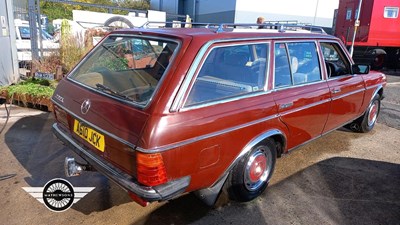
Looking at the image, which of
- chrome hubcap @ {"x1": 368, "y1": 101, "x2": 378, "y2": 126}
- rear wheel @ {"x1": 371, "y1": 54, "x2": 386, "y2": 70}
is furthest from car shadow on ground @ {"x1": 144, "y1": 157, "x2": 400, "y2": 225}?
rear wheel @ {"x1": 371, "y1": 54, "x2": 386, "y2": 70}

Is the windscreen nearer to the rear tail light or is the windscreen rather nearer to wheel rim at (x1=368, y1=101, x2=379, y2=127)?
the rear tail light

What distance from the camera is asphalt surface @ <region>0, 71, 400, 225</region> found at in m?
2.90

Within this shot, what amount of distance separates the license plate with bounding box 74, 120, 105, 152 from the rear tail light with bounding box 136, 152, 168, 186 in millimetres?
485

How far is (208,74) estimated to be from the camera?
263 cm

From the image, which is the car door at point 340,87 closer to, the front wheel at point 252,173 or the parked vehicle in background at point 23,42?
the front wheel at point 252,173

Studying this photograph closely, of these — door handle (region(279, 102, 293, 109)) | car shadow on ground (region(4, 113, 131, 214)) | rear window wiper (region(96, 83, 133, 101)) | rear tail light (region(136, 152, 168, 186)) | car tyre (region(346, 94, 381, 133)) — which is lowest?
car shadow on ground (region(4, 113, 131, 214))

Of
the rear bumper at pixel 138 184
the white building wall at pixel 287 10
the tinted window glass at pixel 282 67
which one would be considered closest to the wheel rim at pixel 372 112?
the tinted window glass at pixel 282 67

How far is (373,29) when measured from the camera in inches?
468

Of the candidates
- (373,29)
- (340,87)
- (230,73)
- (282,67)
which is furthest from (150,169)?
(373,29)

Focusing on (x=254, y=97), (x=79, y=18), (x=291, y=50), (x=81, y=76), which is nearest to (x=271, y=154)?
(x=254, y=97)

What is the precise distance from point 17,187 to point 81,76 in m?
1.36

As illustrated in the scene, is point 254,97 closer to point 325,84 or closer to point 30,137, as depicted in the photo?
point 325,84

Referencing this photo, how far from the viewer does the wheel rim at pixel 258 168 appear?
3041mm

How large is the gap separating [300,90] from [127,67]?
1.87m
